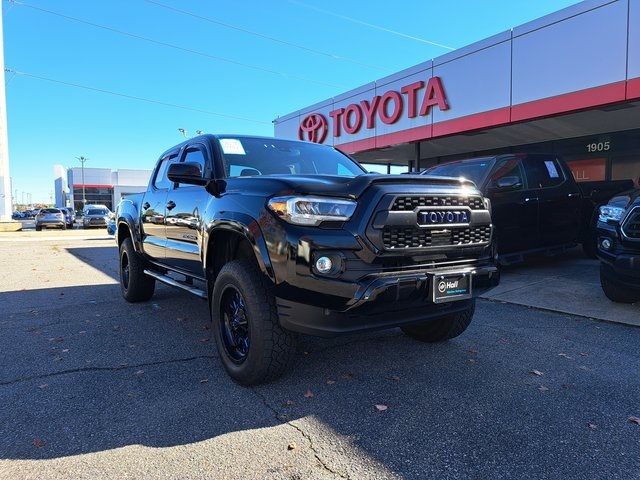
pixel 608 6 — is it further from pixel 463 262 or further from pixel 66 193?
pixel 66 193

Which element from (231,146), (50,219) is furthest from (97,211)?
(231,146)

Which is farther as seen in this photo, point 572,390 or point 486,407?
point 572,390

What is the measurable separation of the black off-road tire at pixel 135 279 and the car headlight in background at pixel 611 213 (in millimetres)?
5752

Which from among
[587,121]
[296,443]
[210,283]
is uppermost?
[587,121]

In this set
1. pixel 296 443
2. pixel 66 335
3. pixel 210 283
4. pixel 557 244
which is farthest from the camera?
pixel 557 244

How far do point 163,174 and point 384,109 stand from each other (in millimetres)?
10389

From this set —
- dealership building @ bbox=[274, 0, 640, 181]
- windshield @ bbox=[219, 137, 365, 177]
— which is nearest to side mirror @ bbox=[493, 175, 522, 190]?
windshield @ bbox=[219, 137, 365, 177]

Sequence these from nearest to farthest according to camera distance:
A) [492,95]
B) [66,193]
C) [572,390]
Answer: [572,390], [492,95], [66,193]

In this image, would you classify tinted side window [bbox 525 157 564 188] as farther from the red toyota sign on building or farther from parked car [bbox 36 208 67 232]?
parked car [bbox 36 208 67 232]

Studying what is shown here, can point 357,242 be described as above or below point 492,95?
below

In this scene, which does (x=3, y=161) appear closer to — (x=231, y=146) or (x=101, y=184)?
(x=231, y=146)

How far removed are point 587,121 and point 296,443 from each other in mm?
12666

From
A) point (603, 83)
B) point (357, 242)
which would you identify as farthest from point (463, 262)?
point (603, 83)

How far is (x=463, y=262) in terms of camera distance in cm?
347
